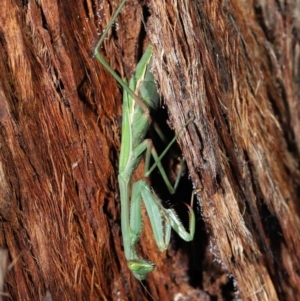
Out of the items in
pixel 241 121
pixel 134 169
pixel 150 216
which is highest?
pixel 241 121

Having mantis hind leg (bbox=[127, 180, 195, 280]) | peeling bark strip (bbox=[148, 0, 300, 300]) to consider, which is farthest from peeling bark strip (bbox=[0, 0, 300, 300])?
mantis hind leg (bbox=[127, 180, 195, 280])

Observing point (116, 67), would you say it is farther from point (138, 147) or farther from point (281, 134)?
point (281, 134)

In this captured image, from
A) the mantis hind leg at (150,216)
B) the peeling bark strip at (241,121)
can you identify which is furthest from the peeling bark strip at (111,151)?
the mantis hind leg at (150,216)

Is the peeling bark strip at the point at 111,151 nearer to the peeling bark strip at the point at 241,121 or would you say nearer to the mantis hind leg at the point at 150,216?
the peeling bark strip at the point at 241,121

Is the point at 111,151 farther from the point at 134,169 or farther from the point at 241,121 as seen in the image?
the point at 241,121

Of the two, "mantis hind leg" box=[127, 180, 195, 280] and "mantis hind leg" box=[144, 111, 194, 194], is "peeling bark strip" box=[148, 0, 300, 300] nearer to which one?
"mantis hind leg" box=[144, 111, 194, 194]

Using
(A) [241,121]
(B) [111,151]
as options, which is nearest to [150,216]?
(B) [111,151]
